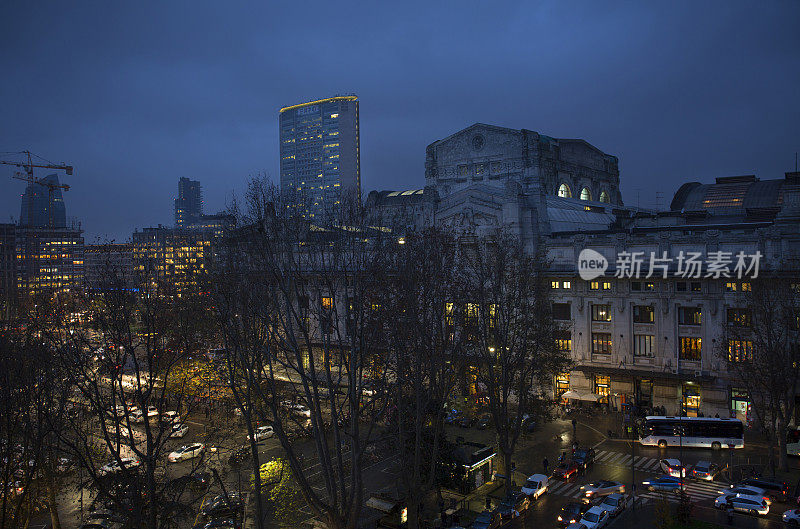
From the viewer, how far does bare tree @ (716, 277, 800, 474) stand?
34688mm

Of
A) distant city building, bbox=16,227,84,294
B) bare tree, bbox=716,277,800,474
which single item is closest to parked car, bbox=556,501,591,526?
bare tree, bbox=716,277,800,474

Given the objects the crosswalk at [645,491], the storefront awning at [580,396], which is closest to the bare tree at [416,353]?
the crosswalk at [645,491]

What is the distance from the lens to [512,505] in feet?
100

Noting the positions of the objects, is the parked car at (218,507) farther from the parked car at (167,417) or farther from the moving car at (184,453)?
the moving car at (184,453)

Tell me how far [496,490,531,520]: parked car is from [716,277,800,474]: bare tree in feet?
51.3

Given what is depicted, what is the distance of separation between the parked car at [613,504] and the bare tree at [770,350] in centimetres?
1074

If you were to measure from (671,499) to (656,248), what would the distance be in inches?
909

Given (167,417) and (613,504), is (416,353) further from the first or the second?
(167,417)

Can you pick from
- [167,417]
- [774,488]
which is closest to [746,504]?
[774,488]

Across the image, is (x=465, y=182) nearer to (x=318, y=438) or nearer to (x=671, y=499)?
(x=671, y=499)

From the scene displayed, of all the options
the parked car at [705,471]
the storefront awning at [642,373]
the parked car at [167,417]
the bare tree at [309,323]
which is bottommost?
the parked car at [705,471]

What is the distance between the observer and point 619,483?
111 ft

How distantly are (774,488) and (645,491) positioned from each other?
6.75 metres

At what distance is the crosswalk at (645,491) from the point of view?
32.6m
